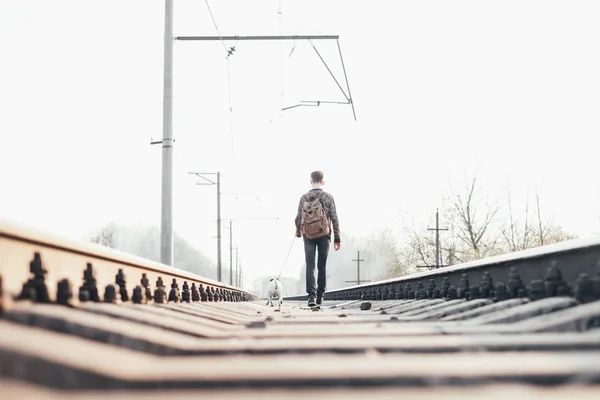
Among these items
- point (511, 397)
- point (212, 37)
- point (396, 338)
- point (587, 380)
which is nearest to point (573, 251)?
point (396, 338)

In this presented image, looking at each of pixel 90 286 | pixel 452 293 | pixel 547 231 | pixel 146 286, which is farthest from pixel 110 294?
pixel 547 231

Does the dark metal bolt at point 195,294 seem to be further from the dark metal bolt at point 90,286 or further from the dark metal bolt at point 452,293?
the dark metal bolt at point 90,286

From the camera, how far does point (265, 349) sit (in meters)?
2.32

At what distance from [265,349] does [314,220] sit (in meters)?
5.98

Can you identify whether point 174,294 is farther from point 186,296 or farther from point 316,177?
point 316,177

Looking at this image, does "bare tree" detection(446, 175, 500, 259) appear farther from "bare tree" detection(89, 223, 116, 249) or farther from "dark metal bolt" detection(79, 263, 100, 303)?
"dark metal bolt" detection(79, 263, 100, 303)

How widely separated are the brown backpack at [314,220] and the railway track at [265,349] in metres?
4.26

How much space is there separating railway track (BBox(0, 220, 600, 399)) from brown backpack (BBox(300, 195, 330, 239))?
4.26m

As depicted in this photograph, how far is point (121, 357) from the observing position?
1.96 meters

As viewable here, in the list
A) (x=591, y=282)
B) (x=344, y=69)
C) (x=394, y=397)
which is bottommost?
(x=394, y=397)

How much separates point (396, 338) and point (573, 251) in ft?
5.05

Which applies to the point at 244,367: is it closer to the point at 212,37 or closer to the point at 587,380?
the point at 587,380

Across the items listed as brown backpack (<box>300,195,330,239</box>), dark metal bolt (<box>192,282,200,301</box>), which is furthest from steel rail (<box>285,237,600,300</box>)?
dark metal bolt (<box>192,282,200,301</box>)

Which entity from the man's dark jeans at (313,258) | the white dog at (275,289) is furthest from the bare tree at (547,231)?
the man's dark jeans at (313,258)
